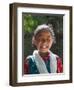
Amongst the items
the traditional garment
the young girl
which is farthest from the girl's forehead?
the traditional garment

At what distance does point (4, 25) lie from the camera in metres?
1.88

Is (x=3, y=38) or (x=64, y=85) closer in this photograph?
(x=3, y=38)

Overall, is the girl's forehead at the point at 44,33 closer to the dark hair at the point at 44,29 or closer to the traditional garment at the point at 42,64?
the dark hair at the point at 44,29

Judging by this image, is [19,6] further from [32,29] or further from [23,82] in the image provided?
[23,82]

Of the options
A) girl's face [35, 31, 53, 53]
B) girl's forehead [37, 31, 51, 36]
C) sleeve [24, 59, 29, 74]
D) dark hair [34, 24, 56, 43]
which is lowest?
sleeve [24, 59, 29, 74]

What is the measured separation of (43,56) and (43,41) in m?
0.10

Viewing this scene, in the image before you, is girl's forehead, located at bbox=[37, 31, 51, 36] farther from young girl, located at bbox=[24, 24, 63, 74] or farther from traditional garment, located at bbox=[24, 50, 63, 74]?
traditional garment, located at bbox=[24, 50, 63, 74]

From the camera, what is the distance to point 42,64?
6.43 feet

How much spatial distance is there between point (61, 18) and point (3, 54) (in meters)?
0.48

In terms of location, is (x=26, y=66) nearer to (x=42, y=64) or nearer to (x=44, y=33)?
(x=42, y=64)

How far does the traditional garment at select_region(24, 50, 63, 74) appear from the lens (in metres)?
1.92

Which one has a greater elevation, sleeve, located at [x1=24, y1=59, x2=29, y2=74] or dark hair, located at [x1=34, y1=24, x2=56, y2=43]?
dark hair, located at [x1=34, y1=24, x2=56, y2=43]

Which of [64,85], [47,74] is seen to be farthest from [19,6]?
A: [64,85]

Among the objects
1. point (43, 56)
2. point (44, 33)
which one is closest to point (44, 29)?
point (44, 33)
